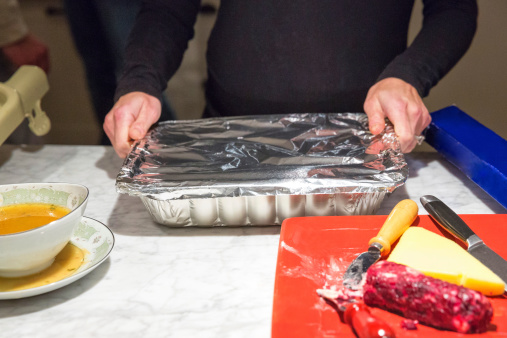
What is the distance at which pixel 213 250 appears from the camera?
0.84 meters

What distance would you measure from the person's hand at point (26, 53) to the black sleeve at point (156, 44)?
1.29 meters

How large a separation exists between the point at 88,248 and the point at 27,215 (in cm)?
10

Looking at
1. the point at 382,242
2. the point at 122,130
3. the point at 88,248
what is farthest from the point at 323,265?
the point at 122,130

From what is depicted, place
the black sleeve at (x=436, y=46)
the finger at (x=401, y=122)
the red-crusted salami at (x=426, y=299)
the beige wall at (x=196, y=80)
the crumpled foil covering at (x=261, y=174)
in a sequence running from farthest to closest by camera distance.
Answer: the beige wall at (x=196, y=80), the black sleeve at (x=436, y=46), the finger at (x=401, y=122), the crumpled foil covering at (x=261, y=174), the red-crusted salami at (x=426, y=299)

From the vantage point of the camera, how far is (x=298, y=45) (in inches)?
51.4

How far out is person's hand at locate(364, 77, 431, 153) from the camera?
100 cm

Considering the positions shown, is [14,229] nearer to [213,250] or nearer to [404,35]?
[213,250]

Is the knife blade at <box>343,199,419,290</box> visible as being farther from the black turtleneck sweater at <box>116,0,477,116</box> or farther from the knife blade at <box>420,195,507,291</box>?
the black turtleneck sweater at <box>116,0,477,116</box>

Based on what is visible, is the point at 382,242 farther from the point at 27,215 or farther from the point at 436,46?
the point at 436,46

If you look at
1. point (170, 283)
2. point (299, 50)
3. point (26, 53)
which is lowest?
point (26, 53)

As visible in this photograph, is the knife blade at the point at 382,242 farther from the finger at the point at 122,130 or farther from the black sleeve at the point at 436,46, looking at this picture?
the finger at the point at 122,130

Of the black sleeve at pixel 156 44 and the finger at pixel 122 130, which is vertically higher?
the black sleeve at pixel 156 44

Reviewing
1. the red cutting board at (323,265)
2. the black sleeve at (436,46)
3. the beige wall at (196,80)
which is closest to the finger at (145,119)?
the red cutting board at (323,265)

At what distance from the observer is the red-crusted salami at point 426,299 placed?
0.60m
